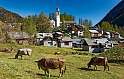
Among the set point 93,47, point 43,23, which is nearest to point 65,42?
point 93,47

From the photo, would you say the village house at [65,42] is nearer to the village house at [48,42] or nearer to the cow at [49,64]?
the village house at [48,42]

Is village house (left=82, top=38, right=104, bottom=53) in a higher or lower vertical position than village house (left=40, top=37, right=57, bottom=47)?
lower

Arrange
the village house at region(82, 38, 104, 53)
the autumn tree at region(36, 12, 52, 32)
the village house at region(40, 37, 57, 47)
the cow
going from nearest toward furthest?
1. the cow
2. the village house at region(82, 38, 104, 53)
3. the village house at region(40, 37, 57, 47)
4. the autumn tree at region(36, 12, 52, 32)

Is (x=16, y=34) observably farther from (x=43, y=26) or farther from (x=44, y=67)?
(x=44, y=67)

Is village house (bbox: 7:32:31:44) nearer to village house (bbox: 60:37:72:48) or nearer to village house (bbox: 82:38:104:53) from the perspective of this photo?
village house (bbox: 60:37:72:48)

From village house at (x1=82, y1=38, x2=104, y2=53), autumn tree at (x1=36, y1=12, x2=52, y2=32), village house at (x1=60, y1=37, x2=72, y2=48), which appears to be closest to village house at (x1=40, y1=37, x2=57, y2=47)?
village house at (x1=60, y1=37, x2=72, y2=48)

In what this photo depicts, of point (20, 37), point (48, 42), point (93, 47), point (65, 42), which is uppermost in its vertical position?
point (20, 37)

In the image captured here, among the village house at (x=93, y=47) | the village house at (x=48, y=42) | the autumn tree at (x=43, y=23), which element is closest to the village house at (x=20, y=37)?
the village house at (x=48, y=42)

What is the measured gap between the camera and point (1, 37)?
10762cm

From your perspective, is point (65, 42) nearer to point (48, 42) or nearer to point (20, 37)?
point (48, 42)

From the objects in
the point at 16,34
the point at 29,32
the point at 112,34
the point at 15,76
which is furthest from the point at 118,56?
the point at 112,34

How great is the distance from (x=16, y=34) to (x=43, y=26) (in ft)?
191

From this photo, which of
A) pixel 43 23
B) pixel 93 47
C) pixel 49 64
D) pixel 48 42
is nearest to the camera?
pixel 49 64

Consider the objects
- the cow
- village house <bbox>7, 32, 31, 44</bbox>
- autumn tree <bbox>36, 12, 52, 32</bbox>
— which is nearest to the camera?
the cow
